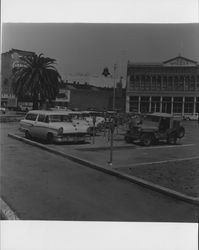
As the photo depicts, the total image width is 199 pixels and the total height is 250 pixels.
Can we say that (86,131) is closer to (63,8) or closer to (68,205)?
(68,205)

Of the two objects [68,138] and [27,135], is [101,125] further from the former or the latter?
[27,135]

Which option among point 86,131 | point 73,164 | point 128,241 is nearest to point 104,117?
point 86,131

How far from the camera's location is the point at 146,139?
11.8 feet

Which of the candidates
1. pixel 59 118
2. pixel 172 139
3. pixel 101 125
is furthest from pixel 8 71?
pixel 172 139

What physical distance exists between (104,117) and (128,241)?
1076mm

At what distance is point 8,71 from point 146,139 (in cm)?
127

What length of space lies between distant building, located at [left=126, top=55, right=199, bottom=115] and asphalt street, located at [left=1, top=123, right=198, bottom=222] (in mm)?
673

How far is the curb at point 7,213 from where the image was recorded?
3145mm

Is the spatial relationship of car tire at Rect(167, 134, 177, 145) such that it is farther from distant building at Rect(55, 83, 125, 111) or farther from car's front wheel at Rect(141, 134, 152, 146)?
distant building at Rect(55, 83, 125, 111)

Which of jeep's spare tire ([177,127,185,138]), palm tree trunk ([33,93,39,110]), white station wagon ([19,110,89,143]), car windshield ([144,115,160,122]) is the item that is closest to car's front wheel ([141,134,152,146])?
car windshield ([144,115,160,122])

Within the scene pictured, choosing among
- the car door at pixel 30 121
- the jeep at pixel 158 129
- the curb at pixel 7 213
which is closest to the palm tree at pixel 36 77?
the car door at pixel 30 121

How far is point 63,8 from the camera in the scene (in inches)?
130

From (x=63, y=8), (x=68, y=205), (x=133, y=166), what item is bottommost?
(x=68, y=205)

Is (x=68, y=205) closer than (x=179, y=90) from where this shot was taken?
Yes
